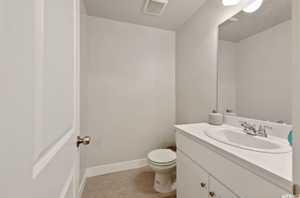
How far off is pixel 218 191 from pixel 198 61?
1481 millimetres

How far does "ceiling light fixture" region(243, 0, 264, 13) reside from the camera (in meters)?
1.05

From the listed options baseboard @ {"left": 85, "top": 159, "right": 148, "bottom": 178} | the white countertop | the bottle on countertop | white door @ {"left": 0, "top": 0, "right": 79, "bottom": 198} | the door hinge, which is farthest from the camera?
baseboard @ {"left": 85, "top": 159, "right": 148, "bottom": 178}

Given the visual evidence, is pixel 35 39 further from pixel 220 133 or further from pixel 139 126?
pixel 139 126

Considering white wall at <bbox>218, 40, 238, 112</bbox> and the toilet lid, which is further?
the toilet lid

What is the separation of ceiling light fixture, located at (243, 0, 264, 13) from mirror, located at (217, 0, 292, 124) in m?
0.03

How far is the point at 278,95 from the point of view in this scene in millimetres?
941

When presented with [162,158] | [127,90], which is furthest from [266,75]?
[127,90]

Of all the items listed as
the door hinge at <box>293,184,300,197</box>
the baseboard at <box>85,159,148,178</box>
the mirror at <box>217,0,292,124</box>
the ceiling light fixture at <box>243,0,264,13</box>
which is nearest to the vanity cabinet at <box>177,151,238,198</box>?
the door hinge at <box>293,184,300,197</box>

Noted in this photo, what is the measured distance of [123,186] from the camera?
163 centimetres

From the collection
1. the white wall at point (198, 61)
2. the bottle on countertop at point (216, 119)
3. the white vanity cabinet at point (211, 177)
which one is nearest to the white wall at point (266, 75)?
the bottle on countertop at point (216, 119)

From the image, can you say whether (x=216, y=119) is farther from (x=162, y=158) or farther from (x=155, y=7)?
(x=155, y=7)

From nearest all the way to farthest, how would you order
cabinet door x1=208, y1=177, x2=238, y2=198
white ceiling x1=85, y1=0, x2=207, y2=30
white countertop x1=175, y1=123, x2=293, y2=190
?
white countertop x1=175, y1=123, x2=293, y2=190
cabinet door x1=208, y1=177, x2=238, y2=198
white ceiling x1=85, y1=0, x2=207, y2=30

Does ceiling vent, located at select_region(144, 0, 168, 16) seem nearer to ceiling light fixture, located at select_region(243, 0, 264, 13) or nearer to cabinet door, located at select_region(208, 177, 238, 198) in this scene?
ceiling light fixture, located at select_region(243, 0, 264, 13)

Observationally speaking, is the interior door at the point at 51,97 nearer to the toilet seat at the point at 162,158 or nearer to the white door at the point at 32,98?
the white door at the point at 32,98
